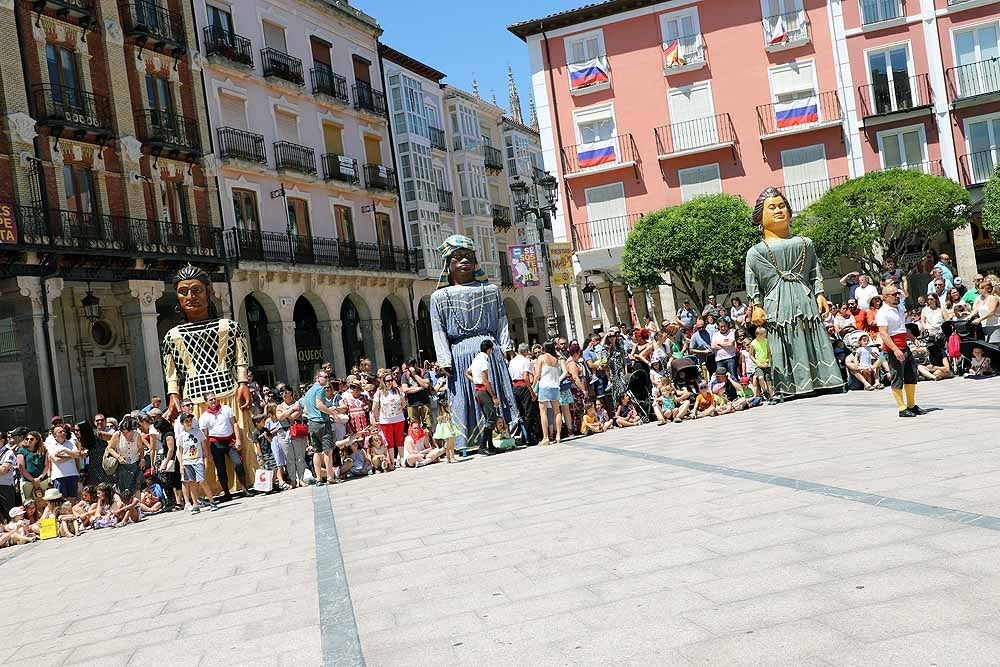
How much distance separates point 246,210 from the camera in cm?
3180

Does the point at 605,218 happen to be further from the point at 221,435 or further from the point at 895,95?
the point at 221,435

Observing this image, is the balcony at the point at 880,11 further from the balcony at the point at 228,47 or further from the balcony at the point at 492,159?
the balcony at the point at 492,159

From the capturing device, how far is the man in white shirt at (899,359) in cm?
975

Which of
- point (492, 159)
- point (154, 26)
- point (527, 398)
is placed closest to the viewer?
point (527, 398)

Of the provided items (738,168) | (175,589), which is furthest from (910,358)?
(738,168)

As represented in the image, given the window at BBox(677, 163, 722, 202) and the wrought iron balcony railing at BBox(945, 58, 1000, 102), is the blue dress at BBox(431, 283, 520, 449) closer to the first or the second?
the window at BBox(677, 163, 722, 202)

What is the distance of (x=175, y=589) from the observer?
670 cm

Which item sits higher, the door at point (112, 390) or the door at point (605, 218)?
the door at point (605, 218)

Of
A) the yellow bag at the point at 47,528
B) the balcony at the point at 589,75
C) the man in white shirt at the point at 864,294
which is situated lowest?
the yellow bag at the point at 47,528

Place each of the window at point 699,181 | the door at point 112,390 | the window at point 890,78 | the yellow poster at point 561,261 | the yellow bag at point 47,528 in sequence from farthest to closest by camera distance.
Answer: the window at point 699,181 → the window at point 890,78 → the door at point 112,390 → the yellow poster at point 561,261 → the yellow bag at point 47,528

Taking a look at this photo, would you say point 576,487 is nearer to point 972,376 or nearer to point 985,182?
point 972,376

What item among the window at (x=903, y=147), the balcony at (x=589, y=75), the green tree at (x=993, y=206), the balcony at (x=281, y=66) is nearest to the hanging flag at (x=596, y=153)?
the balcony at (x=589, y=75)

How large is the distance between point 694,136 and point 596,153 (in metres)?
3.44

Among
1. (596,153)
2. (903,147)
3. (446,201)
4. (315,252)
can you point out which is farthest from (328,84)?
(903,147)
